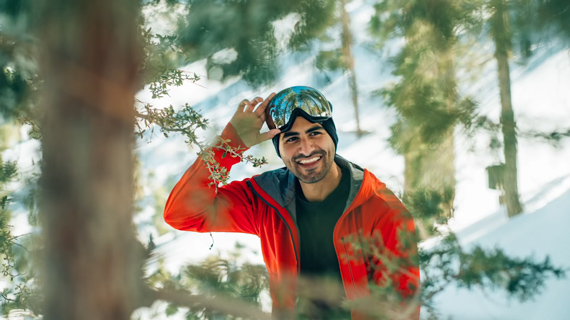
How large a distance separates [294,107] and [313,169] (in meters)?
0.32

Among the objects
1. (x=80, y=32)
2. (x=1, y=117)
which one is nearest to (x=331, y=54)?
(x=80, y=32)

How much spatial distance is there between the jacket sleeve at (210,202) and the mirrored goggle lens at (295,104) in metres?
0.21

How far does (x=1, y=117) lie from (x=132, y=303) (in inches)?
49.6

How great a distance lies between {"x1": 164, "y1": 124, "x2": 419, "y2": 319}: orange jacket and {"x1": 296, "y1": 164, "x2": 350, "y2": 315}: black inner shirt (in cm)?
5

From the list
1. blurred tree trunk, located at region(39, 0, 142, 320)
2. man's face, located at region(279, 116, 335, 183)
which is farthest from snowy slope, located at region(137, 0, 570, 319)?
blurred tree trunk, located at region(39, 0, 142, 320)

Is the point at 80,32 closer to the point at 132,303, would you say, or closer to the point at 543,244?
the point at 132,303

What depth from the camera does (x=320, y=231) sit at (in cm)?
239

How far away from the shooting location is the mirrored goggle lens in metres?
2.24

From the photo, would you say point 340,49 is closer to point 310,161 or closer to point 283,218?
point 310,161

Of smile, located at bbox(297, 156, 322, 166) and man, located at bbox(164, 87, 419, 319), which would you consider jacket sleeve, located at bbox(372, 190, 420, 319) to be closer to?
man, located at bbox(164, 87, 419, 319)

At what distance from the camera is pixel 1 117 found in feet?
7.67

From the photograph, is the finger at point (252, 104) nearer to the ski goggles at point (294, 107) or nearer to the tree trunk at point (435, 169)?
the ski goggles at point (294, 107)

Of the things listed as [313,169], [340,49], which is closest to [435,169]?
[340,49]

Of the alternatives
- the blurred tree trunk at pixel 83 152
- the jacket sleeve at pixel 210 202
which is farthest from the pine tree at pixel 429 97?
the blurred tree trunk at pixel 83 152
